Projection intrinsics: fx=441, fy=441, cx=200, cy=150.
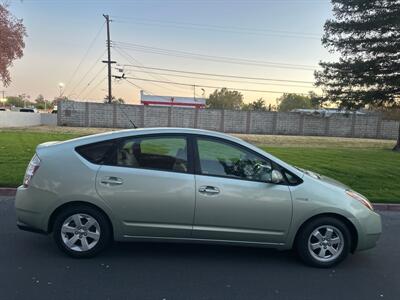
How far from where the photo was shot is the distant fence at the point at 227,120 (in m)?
50.0

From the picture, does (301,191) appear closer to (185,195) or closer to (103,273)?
(185,195)

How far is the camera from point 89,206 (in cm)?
488

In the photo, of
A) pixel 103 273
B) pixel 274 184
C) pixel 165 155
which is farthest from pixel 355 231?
pixel 103 273

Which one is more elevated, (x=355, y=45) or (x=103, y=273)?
(x=355, y=45)

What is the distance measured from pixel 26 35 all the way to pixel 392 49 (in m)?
22.4

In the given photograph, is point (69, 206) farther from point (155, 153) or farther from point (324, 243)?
point (324, 243)

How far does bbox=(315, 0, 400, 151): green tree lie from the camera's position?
23328mm

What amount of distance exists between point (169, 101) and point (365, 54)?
40.9 m

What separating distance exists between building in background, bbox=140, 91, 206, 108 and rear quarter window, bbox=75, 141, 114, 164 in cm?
5719

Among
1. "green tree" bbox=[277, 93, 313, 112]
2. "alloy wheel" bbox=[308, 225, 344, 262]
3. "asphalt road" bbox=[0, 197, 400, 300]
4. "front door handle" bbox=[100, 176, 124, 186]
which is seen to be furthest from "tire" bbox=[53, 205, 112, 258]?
"green tree" bbox=[277, 93, 313, 112]

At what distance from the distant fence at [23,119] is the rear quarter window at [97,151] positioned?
3688 cm

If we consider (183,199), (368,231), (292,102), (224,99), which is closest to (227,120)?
(368,231)

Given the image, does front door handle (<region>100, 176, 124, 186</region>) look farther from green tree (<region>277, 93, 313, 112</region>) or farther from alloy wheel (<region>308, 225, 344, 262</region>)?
green tree (<region>277, 93, 313, 112</region>)

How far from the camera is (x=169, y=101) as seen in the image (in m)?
63.2
